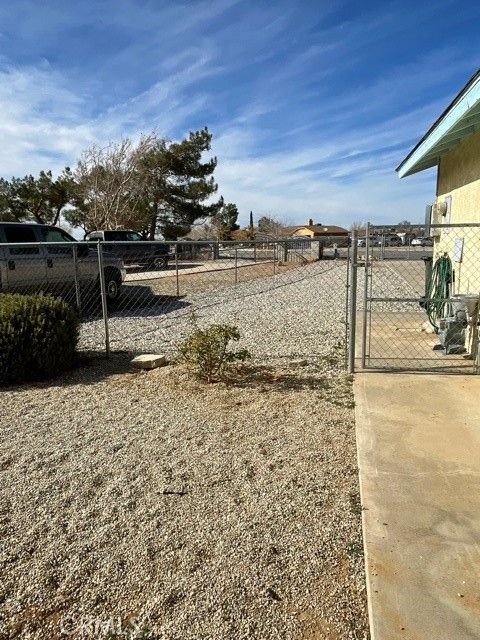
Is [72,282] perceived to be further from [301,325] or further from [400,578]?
[400,578]

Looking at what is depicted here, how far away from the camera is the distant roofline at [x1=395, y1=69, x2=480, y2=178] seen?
3746 millimetres

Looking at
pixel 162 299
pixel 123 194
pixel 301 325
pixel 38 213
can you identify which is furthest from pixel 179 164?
pixel 301 325

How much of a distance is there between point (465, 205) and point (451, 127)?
1671 mm

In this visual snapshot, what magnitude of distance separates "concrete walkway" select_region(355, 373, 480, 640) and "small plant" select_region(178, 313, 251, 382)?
5.01ft

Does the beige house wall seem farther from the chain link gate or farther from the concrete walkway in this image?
the concrete walkway

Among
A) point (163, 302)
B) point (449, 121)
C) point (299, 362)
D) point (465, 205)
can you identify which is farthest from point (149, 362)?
point (163, 302)

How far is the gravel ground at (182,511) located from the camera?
1.99 meters

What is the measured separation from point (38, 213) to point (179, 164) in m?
10.7

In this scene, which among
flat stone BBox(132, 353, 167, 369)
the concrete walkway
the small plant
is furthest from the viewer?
flat stone BBox(132, 353, 167, 369)

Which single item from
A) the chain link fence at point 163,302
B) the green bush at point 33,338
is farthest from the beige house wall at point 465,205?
the green bush at point 33,338

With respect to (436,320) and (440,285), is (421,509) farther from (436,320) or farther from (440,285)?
(440,285)

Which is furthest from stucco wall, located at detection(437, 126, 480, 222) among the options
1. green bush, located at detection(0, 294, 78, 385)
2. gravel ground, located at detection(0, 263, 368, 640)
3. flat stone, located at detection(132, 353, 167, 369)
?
green bush, located at detection(0, 294, 78, 385)

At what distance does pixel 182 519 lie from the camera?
2.62 meters

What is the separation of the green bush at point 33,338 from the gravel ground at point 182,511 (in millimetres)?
352
